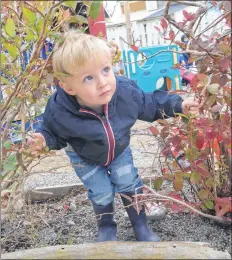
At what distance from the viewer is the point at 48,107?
6.06ft

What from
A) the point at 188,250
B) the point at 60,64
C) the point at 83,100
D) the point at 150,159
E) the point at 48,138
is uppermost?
the point at 60,64

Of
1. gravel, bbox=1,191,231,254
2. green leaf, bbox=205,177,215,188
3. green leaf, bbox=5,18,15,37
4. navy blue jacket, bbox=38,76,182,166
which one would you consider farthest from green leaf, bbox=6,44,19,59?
green leaf, bbox=205,177,215,188

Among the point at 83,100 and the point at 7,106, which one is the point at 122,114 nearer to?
the point at 83,100

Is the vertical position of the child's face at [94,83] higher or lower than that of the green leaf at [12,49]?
lower

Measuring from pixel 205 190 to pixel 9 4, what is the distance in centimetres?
106

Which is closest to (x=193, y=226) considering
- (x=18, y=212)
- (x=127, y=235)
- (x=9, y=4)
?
(x=127, y=235)

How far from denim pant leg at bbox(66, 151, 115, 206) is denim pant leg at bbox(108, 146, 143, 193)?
1.4 inches

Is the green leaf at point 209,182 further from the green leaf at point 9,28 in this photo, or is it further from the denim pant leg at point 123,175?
the green leaf at point 9,28

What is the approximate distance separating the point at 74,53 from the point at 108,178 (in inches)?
24.9

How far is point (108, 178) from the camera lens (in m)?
1.96

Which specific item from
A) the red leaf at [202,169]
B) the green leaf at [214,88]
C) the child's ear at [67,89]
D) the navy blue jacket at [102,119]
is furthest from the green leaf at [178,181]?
the child's ear at [67,89]

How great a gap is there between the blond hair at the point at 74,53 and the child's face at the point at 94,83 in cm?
2

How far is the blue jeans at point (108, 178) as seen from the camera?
1.92m

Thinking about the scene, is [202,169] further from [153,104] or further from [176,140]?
[153,104]
